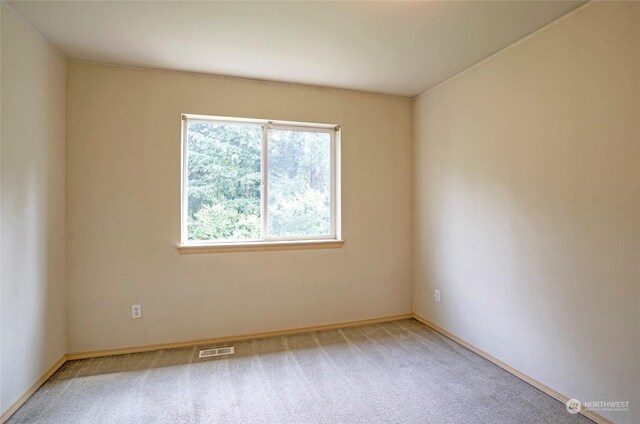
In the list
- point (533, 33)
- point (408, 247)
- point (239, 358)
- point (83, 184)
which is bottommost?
point (239, 358)

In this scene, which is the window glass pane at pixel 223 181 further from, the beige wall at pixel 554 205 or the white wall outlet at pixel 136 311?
the beige wall at pixel 554 205

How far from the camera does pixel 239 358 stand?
8.15ft

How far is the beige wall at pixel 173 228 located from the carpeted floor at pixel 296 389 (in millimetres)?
316

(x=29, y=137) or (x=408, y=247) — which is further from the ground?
(x=29, y=137)

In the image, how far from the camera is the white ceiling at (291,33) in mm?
1822

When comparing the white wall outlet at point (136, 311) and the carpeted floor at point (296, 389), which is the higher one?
A: the white wall outlet at point (136, 311)

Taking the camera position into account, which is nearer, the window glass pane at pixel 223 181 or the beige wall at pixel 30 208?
the beige wall at pixel 30 208

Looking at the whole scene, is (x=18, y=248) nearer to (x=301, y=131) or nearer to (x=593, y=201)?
(x=301, y=131)

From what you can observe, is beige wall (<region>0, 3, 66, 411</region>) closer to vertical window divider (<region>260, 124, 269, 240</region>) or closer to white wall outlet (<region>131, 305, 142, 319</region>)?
white wall outlet (<region>131, 305, 142, 319</region>)

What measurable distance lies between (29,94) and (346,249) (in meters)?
2.76

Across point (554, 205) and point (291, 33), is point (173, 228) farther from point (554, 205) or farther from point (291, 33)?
point (554, 205)

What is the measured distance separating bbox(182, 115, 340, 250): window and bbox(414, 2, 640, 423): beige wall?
4.01 ft

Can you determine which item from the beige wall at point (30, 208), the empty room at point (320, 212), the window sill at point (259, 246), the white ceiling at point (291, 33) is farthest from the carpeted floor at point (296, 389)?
the white ceiling at point (291, 33)

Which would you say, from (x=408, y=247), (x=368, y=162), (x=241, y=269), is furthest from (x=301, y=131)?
(x=408, y=247)
